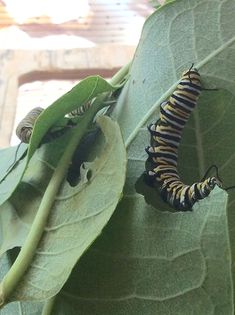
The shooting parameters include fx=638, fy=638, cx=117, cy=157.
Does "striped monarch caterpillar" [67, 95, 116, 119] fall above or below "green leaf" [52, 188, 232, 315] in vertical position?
above

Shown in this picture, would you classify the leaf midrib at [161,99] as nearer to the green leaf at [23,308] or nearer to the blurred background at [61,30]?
the green leaf at [23,308]

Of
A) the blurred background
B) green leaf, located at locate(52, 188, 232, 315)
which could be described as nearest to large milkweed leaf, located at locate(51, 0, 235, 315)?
green leaf, located at locate(52, 188, 232, 315)

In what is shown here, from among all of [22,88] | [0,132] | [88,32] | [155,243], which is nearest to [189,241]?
[155,243]

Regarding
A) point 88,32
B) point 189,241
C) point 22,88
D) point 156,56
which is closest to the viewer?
point 189,241

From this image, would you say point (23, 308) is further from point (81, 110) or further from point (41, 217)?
point (81, 110)

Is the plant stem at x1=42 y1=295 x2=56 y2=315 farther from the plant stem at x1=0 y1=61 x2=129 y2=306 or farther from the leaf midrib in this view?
the leaf midrib

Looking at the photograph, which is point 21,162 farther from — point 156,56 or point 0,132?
point 0,132
